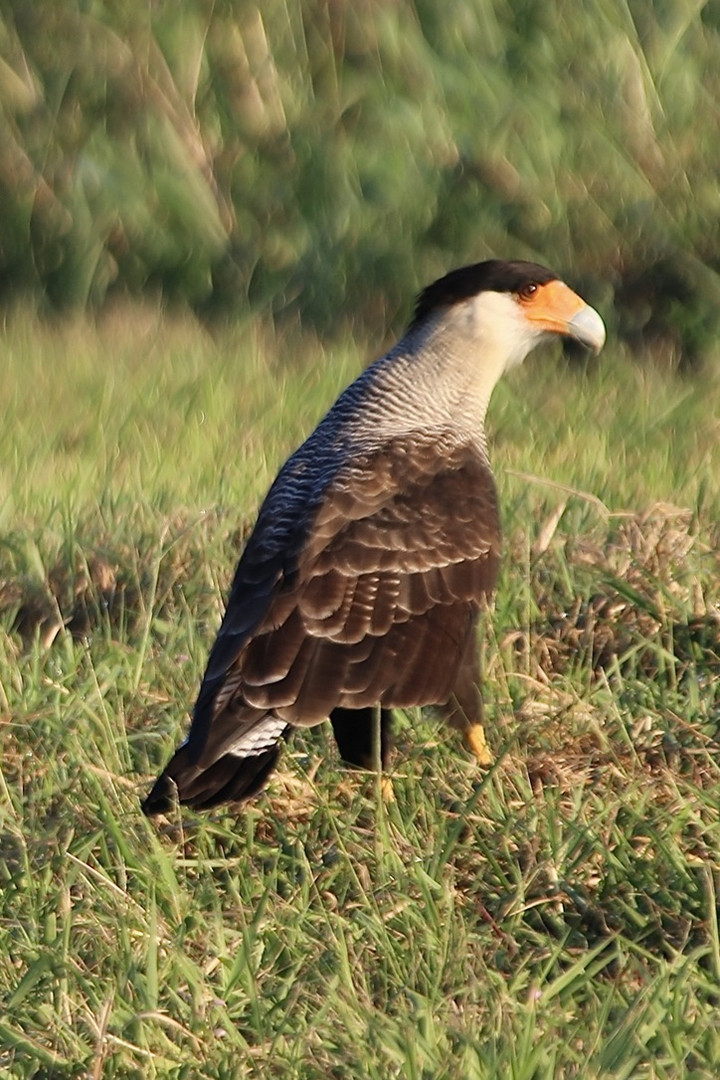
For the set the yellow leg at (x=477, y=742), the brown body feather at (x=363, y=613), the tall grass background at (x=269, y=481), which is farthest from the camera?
the yellow leg at (x=477, y=742)

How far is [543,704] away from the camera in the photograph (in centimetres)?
386

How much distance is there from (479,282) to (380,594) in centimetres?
101

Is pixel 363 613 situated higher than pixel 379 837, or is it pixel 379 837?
pixel 363 613

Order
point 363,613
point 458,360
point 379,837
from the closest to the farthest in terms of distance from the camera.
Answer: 1. point 379,837
2. point 363,613
3. point 458,360

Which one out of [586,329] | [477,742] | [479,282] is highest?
[479,282]

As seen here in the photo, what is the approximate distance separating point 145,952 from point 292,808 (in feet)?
2.30

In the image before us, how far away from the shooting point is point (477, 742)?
3670mm

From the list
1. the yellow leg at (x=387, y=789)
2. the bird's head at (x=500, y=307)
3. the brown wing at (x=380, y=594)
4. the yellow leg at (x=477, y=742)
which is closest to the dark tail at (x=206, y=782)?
the brown wing at (x=380, y=594)

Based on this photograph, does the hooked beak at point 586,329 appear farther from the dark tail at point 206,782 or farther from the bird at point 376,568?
the dark tail at point 206,782

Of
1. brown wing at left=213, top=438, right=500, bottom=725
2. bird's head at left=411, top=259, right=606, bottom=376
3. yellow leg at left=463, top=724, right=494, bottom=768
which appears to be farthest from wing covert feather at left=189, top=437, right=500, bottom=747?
bird's head at left=411, top=259, right=606, bottom=376

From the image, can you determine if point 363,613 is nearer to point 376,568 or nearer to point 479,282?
Answer: point 376,568

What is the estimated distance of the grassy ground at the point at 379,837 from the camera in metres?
2.59

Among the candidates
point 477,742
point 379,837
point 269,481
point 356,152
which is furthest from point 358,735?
point 356,152

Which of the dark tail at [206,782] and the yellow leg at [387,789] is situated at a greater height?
the dark tail at [206,782]
